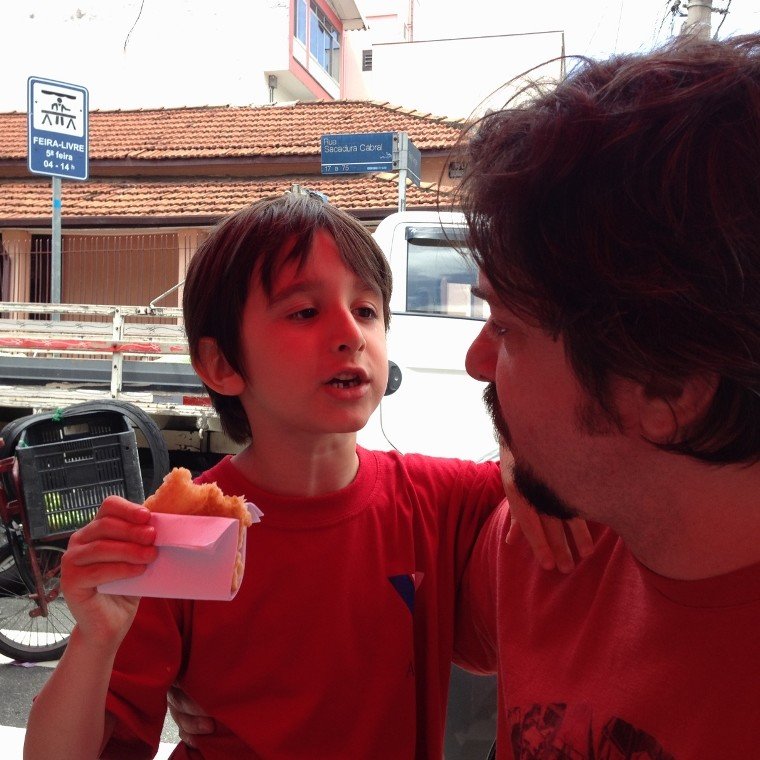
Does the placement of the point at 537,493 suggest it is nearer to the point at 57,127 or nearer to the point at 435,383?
the point at 435,383

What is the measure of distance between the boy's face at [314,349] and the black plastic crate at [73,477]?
2.28m

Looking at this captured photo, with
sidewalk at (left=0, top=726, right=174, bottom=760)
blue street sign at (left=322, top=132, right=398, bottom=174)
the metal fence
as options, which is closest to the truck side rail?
blue street sign at (left=322, top=132, right=398, bottom=174)

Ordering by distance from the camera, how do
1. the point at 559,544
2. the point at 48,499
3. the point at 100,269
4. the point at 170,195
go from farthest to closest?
the point at 100,269, the point at 170,195, the point at 48,499, the point at 559,544

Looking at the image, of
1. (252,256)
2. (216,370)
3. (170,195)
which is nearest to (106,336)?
(170,195)

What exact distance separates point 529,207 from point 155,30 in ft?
57.2

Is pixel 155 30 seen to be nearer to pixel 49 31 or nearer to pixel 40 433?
pixel 49 31

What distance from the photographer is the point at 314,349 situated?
136cm

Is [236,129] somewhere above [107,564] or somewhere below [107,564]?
above

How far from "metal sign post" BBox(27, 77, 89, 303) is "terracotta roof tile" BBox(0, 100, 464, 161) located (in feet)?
16.8

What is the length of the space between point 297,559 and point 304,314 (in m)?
0.41

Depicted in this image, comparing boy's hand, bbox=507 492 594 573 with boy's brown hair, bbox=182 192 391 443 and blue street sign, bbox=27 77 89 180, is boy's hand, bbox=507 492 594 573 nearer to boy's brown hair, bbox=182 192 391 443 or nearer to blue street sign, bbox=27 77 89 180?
boy's brown hair, bbox=182 192 391 443

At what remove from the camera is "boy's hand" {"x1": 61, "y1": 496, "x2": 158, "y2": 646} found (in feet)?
3.28

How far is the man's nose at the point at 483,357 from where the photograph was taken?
1.16 meters

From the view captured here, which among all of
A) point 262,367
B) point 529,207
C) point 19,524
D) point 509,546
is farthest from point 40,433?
point 529,207
